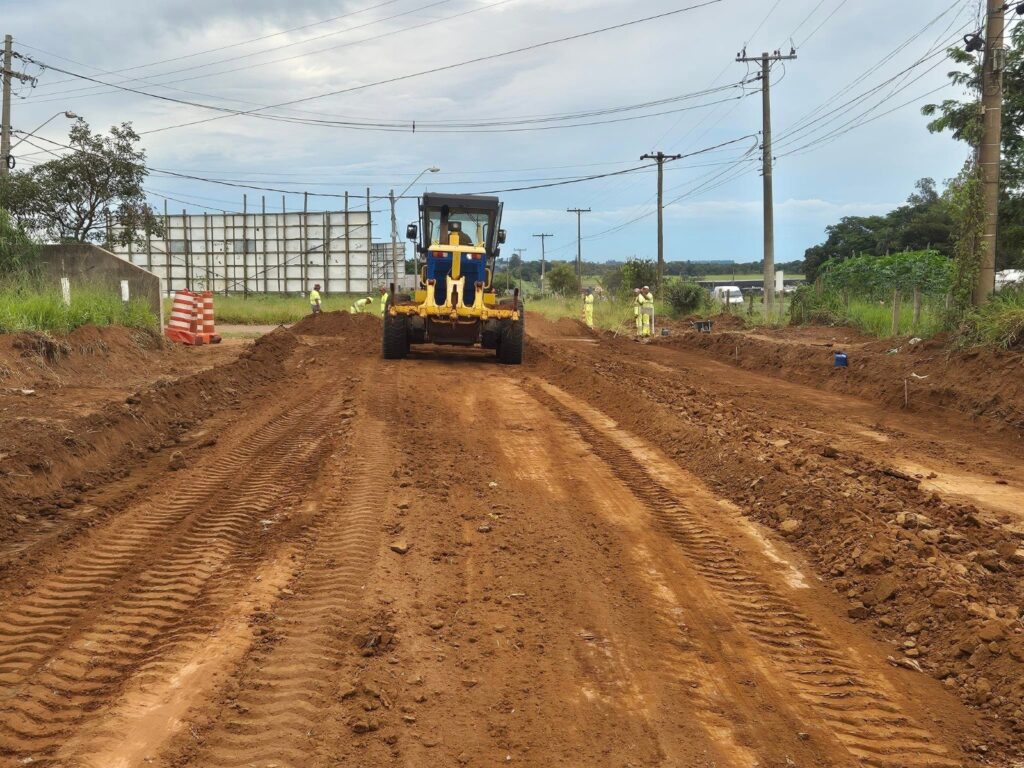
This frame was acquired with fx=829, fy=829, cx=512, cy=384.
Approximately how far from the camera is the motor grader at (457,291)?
55.1 ft

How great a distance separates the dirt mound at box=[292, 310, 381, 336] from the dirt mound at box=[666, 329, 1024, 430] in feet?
38.7

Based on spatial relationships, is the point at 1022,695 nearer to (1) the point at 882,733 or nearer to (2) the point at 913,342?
(1) the point at 882,733

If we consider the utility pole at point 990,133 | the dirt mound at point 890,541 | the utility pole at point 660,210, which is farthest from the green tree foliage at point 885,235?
the dirt mound at point 890,541

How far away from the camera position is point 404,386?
13023 millimetres

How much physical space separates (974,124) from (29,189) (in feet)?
76.2

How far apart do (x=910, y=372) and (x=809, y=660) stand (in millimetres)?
10956

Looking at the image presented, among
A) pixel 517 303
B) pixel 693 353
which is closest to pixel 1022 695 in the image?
pixel 517 303

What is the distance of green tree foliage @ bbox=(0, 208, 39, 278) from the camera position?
18.0 meters

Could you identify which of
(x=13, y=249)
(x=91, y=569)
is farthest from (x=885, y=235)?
(x=91, y=569)

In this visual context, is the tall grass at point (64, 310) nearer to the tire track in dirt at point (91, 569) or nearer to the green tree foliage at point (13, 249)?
the green tree foliage at point (13, 249)

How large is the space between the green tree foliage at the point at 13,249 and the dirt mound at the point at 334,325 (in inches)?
312

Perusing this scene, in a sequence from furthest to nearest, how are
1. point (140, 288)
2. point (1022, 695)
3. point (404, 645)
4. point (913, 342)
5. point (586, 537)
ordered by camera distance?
1. point (140, 288)
2. point (913, 342)
3. point (586, 537)
4. point (404, 645)
5. point (1022, 695)

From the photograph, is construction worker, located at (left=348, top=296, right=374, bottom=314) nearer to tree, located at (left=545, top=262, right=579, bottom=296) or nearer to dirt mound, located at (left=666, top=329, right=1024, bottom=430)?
dirt mound, located at (left=666, top=329, right=1024, bottom=430)

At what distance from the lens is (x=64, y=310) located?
15.9 meters
